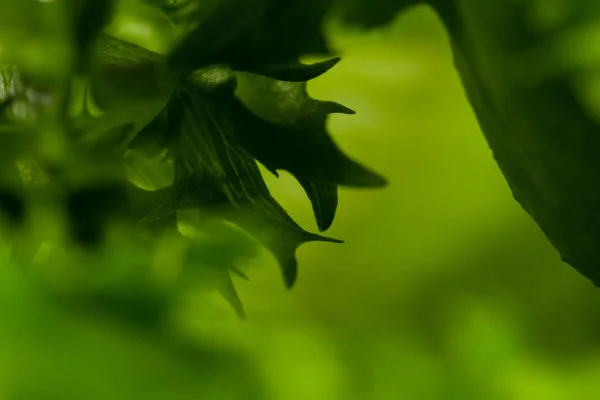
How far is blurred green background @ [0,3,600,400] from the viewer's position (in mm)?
91

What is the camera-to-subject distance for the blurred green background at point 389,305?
9 centimetres

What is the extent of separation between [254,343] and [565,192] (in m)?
0.08

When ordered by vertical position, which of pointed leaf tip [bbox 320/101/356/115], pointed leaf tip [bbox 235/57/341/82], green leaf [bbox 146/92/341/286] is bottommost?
green leaf [bbox 146/92/341/286]

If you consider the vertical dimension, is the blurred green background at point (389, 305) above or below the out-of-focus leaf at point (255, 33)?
below

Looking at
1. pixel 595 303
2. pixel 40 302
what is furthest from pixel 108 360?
pixel 595 303

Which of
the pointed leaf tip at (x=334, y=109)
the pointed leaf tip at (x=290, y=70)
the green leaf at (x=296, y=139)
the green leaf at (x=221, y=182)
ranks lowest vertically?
the green leaf at (x=221, y=182)

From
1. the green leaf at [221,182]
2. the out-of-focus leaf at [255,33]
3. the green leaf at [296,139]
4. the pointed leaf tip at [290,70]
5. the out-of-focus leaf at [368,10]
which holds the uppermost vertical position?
the out-of-focus leaf at [368,10]

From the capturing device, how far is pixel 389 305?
137mm

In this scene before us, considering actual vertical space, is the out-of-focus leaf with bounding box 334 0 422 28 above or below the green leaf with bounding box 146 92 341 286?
above

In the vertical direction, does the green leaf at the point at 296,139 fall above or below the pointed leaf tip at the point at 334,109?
below

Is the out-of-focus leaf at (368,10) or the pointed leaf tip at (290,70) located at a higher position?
the out-of-focus leaf at (368,10)

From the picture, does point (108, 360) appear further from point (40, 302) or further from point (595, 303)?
point (595, 303)

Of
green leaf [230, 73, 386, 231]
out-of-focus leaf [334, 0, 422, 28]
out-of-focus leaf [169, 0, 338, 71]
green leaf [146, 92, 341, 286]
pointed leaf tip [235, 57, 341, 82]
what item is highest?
out-of-focus leaf [334, 0, 422, 28]

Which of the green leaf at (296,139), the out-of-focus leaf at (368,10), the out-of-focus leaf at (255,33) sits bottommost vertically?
the green leaf at (296,139)
